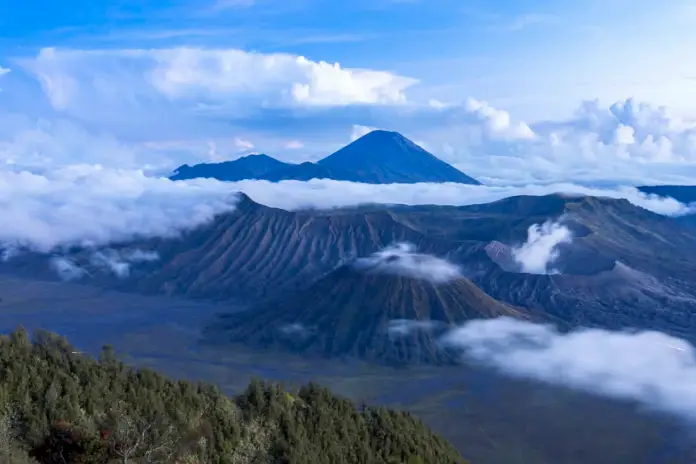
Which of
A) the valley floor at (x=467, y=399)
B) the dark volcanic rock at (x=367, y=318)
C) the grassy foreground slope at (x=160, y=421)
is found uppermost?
the grassy foreground slope at (x=160, y=421)

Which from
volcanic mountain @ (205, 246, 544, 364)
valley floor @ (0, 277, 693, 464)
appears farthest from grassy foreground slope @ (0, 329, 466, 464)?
volcanic mountain @ (205, 246, 544, 364)

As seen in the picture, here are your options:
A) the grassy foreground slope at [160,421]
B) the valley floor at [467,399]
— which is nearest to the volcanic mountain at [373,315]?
the valley floor at [467,399]

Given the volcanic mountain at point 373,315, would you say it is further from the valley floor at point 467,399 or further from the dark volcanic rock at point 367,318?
the valley floor at point 467,399

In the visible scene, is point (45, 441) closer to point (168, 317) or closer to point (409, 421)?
point (409, 421)

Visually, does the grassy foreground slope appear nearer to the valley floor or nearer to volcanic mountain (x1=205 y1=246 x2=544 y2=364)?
the valley floor

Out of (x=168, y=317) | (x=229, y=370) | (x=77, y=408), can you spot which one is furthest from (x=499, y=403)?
(x=168, y=317)

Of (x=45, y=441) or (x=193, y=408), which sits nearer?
(x=45, y=441)

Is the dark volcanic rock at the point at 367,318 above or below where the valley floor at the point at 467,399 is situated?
above
